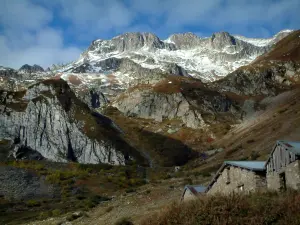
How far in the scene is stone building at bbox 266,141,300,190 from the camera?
58.1 feet

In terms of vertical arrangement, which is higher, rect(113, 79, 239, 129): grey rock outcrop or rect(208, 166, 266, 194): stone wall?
rect(113, 79, 239, 129): grey rock outcrop

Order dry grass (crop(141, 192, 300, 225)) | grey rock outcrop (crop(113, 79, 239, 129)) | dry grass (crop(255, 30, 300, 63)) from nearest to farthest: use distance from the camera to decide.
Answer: dry grass (crop(141, 192, 300, 225))
grey rock outcrop (crop(113, 79, 239, 129))
dry grass (crop(255, 30, 300, 63))

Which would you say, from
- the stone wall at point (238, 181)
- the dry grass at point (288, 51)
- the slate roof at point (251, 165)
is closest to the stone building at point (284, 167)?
the slate roof at point (251, 165)

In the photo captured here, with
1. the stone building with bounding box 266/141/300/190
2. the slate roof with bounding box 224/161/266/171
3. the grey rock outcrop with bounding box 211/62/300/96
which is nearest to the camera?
the stone building with bounding box 266/141/300/190

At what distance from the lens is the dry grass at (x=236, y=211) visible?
47.9ft

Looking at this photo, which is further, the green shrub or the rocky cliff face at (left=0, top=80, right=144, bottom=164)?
the rocky cliff face at (left=0, top=80, right=144, bottom=164)

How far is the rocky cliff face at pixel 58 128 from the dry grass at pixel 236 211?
71.4m

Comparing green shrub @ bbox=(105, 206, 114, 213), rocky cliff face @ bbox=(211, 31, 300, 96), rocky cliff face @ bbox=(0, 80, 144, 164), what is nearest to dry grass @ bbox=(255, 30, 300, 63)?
rocky cliff face @ bbox=(211, 31, 300, 96)

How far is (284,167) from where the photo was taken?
18.8m

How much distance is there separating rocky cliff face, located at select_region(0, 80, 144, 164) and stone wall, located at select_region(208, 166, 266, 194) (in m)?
64.0

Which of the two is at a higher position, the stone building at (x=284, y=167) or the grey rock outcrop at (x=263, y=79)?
the grey rock outcrop at (x=263, y=79)

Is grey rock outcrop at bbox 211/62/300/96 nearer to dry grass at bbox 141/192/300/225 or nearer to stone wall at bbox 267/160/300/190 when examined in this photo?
stone wall at bbox 267/160/300/190

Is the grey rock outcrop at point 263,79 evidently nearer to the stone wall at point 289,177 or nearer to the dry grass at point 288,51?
the dry grass at point 288,51

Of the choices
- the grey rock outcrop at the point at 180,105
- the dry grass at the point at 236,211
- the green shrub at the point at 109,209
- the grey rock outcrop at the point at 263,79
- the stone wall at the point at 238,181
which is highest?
the grey rock outcrop at the point at 263,79
